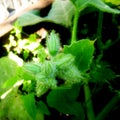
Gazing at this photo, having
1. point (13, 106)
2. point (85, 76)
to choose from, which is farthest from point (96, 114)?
point (13, 106)

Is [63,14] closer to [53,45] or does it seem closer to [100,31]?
[100,31]

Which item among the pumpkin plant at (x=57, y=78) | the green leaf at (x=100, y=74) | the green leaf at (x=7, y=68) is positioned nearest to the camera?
the pumpkin plant at (x=57, y=78)

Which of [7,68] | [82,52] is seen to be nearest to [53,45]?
[82,52]

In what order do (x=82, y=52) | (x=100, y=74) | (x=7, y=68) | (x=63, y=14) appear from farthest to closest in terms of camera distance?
(x=63, y=14) → (x=7, y=68) → (x=100, y=74) → (x=82, y=52)

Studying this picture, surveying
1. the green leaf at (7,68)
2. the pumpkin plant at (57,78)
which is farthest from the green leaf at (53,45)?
the green leaf at (7,68)

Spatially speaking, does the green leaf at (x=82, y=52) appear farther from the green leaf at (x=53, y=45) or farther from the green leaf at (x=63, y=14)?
the green leaf at (x=63, y=14)

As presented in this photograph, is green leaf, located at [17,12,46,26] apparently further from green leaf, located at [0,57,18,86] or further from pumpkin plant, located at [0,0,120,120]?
green leaf, located at [0,57,18,86]

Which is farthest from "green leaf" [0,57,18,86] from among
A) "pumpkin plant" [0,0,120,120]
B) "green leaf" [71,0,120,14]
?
"green leaf" [71,0,120,14]
